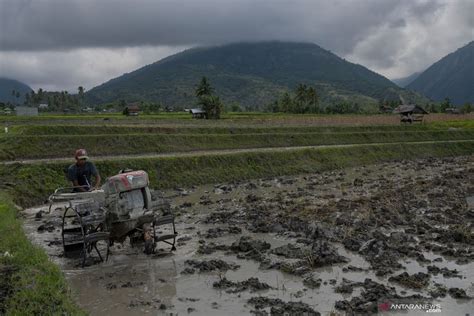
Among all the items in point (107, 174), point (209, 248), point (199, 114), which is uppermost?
point (199, 114)

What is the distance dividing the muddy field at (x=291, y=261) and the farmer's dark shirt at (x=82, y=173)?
8.04 feet

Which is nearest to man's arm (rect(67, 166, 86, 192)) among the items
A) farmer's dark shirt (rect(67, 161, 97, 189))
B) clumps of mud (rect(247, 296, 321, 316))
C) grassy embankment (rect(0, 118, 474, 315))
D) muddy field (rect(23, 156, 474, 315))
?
farmer's dark shirt (rect(67, 161, 97, 189))

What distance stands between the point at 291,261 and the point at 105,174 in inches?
696

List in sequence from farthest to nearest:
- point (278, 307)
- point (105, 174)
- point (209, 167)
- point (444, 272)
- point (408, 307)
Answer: point (209, 167) → point (105, 174) → point (444, 272) → point (278, 307) → point (408, 307)

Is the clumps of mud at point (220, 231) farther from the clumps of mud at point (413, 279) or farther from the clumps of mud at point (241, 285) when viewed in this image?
the clumps of mud at point (413, 279)

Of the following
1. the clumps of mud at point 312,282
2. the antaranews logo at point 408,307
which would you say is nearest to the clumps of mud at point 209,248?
the clumps of mud at point 312,282

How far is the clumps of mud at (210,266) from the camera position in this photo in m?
13.1

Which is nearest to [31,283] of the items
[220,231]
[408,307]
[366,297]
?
[366,297]

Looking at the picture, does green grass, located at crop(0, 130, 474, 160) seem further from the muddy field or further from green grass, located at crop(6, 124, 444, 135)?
the muddy field

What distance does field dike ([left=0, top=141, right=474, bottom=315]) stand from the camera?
9.42 metres

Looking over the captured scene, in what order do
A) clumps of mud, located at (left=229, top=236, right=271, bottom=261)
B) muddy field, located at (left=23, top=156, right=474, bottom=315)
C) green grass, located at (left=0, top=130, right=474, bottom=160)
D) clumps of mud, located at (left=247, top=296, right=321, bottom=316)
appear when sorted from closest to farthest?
clumps of mud, located at (left=247, top=296, right=321, bottom=316)
muddy field, located at (left=23, top=156, right=474, bottom=315)
clumps of mud, located at (left=229, top=236, right=271, bottom=261)
green grass, located at (left=0, top=130, right=474, bottom=160)

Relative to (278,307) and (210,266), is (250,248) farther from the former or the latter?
(278,307)

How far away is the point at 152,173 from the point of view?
97.9 ft

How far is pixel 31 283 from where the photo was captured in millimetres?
9859
